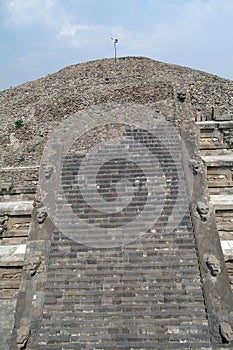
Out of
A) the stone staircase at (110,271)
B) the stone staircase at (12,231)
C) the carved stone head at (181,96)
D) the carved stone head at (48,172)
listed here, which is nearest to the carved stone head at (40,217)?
the stone staircase at (110,271)

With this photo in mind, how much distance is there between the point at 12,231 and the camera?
331 inches

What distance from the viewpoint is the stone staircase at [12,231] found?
6.80m

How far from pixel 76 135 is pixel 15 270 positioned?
16.8 ft

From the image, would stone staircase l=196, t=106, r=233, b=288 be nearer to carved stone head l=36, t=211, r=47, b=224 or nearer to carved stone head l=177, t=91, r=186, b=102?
carved stone head l=177, t=91, r=186, b=102

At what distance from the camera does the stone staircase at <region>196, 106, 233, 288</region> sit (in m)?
8.00

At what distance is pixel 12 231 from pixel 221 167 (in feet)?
20.2

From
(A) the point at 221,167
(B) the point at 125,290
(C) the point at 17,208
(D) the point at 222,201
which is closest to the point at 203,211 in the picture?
(D) the point at 222,201

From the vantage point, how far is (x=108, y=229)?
7617mm

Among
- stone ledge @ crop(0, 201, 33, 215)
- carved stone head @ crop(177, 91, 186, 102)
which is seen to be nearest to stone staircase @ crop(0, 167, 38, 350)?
stone ledge @ crop(0, 201, 33, 215)

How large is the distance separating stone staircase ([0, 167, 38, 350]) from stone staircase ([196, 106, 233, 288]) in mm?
4698

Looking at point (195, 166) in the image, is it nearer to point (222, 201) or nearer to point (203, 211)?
point (222, 201)

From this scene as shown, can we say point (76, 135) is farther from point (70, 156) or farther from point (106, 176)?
point (106, 176)

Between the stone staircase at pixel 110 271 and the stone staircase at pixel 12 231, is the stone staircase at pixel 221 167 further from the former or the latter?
the stone staircase at pixel 12 231

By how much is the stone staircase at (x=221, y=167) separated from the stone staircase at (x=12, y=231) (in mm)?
4698
